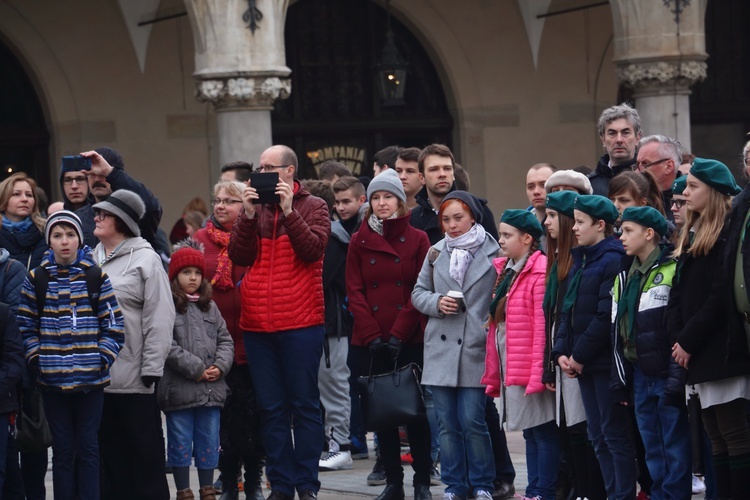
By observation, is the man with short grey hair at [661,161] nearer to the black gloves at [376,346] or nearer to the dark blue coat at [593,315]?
the dark blue coat at [593,315]

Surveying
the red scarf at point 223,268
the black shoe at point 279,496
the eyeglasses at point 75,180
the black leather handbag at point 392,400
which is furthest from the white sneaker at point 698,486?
the eyeglasses at point 75,180

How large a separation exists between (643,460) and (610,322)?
80 centimetres

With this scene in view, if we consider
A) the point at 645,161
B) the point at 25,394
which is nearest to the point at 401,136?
the point at 645,161

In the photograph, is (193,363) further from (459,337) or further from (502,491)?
(502,491)

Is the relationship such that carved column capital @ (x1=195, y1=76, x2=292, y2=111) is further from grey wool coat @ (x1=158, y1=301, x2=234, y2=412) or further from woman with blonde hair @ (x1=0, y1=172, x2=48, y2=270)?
grey wool coat @ (x1=158, y1=301, x2=234, y2=412)

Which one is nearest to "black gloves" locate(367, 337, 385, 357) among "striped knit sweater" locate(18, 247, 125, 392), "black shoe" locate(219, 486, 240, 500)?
"black shoe" locate(219, 486, 240, 500)

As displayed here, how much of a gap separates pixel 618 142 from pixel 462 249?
118 cm

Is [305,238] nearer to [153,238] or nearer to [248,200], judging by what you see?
[248,200]

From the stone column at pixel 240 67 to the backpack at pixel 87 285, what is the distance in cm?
639

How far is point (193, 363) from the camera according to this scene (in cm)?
758

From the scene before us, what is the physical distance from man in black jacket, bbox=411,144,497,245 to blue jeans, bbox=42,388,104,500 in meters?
2.12

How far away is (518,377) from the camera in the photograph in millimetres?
7152

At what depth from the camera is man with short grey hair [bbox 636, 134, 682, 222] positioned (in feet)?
26.4

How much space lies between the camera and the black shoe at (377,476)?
325 inches
